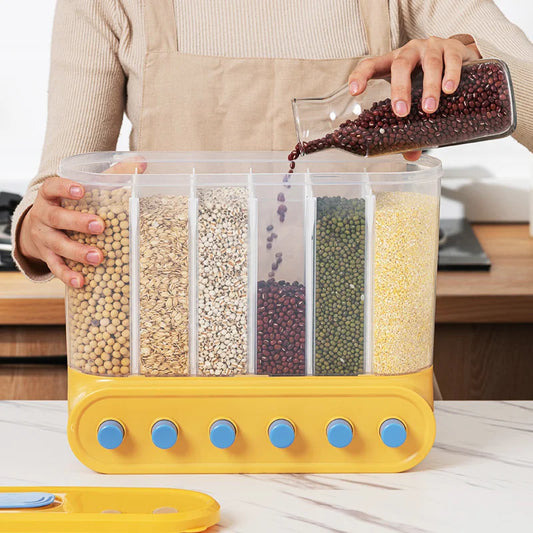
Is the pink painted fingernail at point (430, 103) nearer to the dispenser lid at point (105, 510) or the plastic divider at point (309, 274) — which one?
the plastic divider at point (309, 274)

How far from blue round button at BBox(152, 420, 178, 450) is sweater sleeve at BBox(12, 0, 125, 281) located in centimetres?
52

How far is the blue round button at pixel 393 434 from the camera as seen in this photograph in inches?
32.3

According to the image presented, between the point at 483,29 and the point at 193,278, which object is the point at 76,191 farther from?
the point at 483,29

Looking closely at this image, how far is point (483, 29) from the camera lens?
1.24m

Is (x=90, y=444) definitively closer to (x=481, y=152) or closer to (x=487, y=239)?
(x=487, y=239)

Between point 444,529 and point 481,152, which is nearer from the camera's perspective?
point 444,529

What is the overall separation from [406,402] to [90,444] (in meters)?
0.34


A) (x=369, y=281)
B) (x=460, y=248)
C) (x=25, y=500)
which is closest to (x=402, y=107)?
(x=369, y=281)

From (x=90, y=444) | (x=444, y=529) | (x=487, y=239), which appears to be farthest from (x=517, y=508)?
(x=487, y=239)

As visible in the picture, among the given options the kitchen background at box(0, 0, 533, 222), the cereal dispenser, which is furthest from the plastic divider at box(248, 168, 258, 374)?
the kitchen background at box(0, 0, 533, 222)

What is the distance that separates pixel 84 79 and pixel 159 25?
0.14 m

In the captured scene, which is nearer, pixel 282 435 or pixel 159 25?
pixel 282 435

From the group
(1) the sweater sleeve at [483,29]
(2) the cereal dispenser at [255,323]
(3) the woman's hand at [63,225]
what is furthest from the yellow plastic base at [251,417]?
(1) the sweater sleeve at [483,29]

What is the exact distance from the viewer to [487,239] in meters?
1.92
